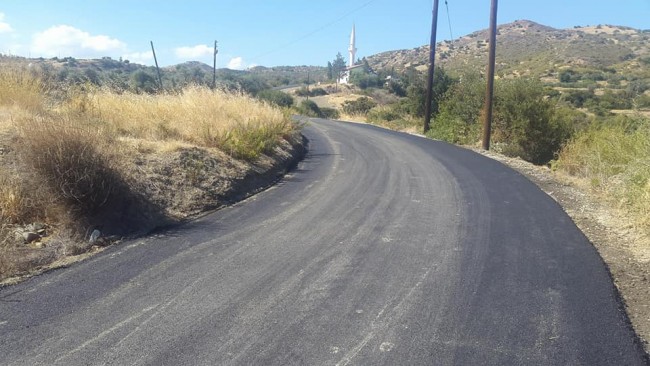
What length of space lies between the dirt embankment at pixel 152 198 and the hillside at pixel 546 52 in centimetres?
4734

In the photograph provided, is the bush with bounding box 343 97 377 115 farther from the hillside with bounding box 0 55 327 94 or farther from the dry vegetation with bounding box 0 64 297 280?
the dry vegetation with bounding box 0 64 297 280

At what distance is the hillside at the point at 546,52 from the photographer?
78.8 m

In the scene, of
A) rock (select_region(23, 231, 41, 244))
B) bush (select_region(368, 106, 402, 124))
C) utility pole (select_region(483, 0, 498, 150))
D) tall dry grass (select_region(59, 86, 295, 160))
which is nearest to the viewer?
rock (select_region(23, 231, 41, 244))

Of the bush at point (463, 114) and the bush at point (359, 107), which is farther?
the bush at point (359, 107)

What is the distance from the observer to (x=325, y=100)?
77812mm

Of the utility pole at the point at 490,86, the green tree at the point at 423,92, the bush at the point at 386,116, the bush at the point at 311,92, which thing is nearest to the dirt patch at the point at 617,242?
the utility pole at the point at 490,86

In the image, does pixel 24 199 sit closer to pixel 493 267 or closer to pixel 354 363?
pixel 354 363

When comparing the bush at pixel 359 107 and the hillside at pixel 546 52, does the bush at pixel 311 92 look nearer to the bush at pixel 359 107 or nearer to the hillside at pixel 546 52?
the hillside at pixel 546 52

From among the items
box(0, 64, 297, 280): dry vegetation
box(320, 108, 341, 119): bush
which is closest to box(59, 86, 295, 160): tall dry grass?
box(0, 64, 297, 280): dry vegetation

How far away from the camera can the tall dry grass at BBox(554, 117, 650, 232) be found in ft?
29.1

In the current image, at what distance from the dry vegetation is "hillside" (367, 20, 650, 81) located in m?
46.1

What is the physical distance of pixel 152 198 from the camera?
8555 millimetres

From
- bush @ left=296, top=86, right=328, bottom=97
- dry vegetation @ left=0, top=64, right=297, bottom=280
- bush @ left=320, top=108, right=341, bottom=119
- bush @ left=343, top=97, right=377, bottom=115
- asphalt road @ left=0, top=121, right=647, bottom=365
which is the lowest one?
asphalt road @ left=0, top=121, right=647, bottom=365

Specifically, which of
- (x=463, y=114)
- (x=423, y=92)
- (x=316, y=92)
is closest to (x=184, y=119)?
(x=463, y=114)
